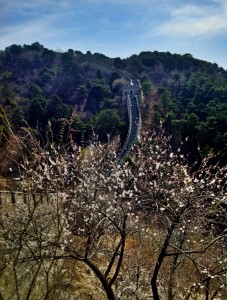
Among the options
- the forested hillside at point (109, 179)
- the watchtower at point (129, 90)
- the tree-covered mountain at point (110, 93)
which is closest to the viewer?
the forested hillside at point (109, 179)

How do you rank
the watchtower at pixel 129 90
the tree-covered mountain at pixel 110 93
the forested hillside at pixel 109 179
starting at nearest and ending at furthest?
1. the forested hillside at pixel 109 179
2. the tree-covered mountain at pixel 110 93
3. the watchtower at pixel 129 90

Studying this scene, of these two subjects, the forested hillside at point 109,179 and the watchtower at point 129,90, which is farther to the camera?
the watchtower at point 129,90

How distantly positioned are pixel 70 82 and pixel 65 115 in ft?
51.6

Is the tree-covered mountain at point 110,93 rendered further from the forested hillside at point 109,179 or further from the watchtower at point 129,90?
the watchtower at point 129,90

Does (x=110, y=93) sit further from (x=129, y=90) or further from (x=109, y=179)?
(x=109, y=179)

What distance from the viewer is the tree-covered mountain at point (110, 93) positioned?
28.4 metres

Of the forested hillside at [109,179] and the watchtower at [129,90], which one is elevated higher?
the watchtower at [129,90]

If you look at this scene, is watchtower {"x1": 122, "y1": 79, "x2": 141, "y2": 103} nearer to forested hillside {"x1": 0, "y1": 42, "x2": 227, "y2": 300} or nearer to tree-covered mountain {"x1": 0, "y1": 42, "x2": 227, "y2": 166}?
tree-covered mountain {"x1": 0, "y1": 42, "x2": 227, "y2": 166}

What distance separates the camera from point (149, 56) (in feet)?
181

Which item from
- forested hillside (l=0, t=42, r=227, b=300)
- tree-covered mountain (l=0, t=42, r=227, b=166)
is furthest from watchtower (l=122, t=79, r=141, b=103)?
forested hillside (l=0, t=42, r=227, b=300)

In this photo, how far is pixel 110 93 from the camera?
4428 centimetres

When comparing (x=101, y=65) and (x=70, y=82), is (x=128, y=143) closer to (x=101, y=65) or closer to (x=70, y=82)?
(x=70, y=82)

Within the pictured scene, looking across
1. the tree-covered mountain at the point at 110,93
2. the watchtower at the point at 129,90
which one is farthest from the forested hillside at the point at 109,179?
the watchtower at the point at 129,90

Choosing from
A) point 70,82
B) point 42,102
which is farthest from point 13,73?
point 42,102
